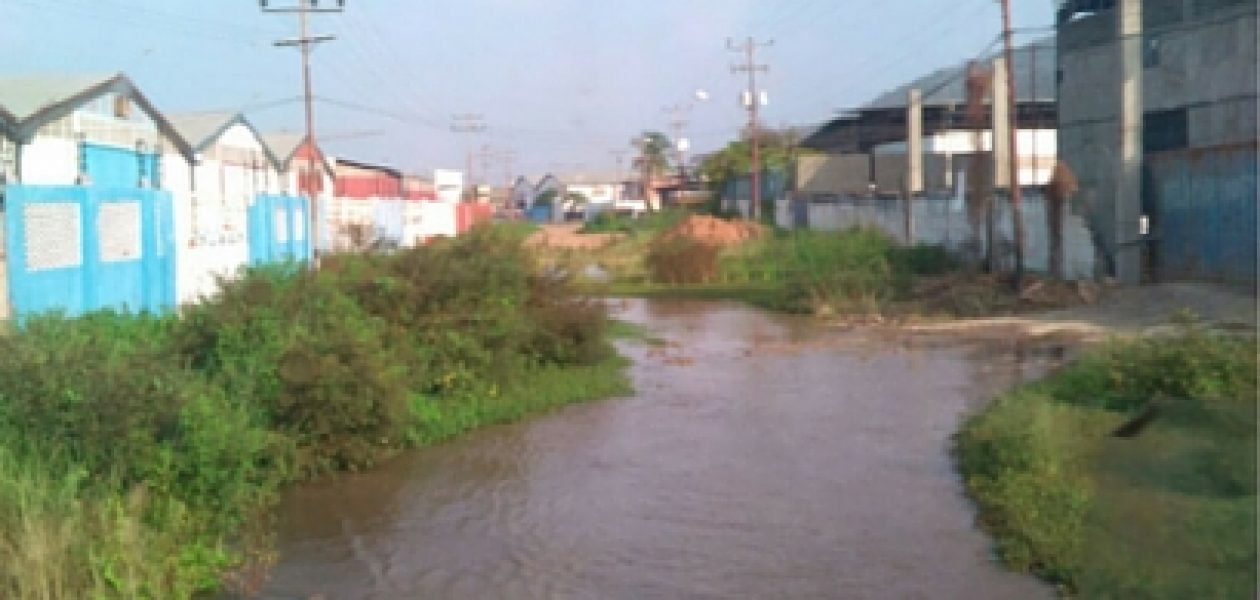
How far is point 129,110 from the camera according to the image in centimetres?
2717

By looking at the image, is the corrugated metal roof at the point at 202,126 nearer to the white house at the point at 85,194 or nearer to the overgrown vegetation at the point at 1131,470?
the white house at the point at 85,194

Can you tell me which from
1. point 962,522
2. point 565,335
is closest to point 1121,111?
point 565,335

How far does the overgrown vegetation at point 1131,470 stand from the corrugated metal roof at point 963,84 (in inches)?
1533

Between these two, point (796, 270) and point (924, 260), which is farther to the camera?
point (924, 260)

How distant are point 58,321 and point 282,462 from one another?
205 cm

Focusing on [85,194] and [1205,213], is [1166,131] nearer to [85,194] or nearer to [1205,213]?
[1205,213]

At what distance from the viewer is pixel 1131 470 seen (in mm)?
10406

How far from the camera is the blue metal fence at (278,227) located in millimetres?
29062

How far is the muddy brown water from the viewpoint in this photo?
891 cm

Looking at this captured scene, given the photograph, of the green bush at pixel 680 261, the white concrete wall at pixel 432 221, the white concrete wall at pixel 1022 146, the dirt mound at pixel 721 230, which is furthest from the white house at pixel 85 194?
the white concrete wall at pixel 1022 146

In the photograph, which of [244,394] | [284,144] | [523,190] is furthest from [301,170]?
[523,190]

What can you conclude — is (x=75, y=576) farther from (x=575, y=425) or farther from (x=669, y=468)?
(x=575, y=425)

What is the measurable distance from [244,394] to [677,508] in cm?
380

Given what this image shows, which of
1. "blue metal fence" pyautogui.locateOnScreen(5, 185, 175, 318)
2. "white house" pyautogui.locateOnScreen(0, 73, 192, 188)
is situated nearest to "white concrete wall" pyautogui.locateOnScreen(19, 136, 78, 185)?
"white house" pyautogui.locateOnScreen(0, 73, 192, 188)
